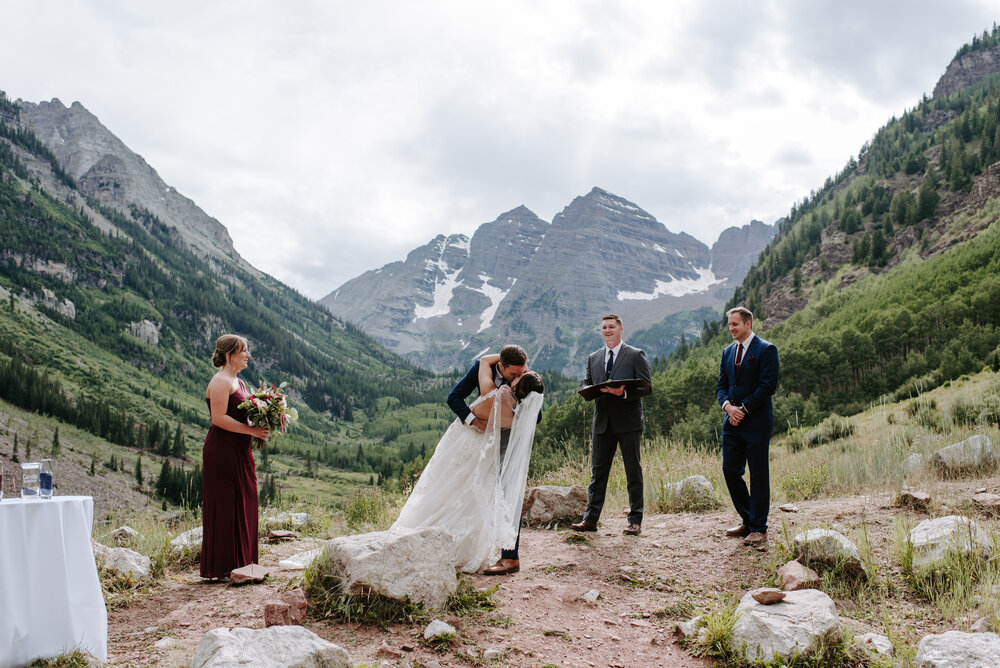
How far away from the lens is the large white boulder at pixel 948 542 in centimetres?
536

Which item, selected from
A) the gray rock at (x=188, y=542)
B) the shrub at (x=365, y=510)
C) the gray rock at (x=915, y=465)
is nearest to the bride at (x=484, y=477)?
the gray rock at (x=188, y=542)

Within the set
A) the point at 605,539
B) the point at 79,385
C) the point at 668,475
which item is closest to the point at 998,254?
the point at 668,475

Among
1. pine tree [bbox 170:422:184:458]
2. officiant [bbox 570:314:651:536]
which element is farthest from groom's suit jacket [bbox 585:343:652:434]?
pine tree [bbox 170:422:184:458]

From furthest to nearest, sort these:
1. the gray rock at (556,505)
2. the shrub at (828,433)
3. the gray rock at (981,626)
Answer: the shrub at (828,433)
the gray rock at (556,505)
the gray rock at (981,626)

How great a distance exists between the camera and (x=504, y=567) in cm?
650

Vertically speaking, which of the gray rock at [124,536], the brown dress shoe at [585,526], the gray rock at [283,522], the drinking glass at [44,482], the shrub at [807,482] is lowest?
the gray rock at [283,522]

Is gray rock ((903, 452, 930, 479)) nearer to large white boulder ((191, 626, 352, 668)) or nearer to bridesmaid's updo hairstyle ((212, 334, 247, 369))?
large white boulder ((191, 626, 352, 668))

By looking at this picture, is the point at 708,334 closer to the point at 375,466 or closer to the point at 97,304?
the point at 375,466

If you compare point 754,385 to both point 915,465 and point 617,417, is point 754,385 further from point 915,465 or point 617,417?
point 915,465

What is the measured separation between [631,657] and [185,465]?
12933cm

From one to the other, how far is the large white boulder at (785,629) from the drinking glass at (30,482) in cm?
543

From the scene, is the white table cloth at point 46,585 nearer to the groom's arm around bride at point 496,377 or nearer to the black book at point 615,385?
the groom's arm around bride at point 496,377

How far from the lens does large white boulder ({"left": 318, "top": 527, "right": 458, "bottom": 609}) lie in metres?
5.08

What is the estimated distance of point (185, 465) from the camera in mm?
115750
